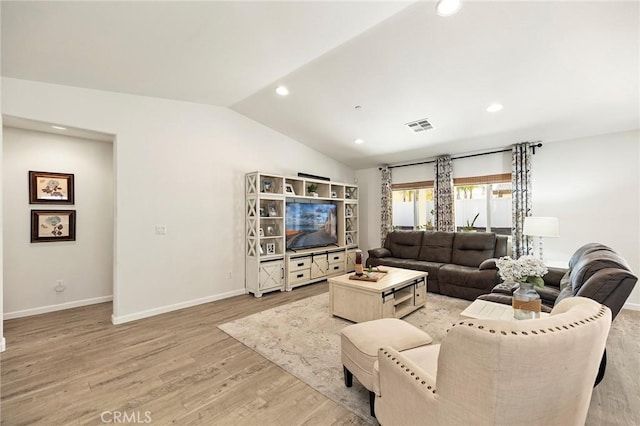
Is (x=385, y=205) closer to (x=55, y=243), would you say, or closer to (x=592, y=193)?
(x=592, y=193)

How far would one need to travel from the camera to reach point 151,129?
3652mm

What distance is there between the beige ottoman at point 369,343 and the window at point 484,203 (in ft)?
12.9

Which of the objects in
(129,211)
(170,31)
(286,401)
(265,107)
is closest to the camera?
(286,401)

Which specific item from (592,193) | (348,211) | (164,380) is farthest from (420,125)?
(164,380)

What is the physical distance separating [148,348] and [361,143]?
14.5ft

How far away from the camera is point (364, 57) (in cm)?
290

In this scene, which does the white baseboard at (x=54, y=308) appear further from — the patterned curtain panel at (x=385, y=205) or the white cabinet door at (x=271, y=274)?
the patterned curtain panel at (x=385, y=205)

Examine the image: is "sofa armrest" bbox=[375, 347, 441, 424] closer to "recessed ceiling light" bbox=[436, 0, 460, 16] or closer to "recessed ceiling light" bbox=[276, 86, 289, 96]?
"recessed ceiling light" bbox=[436, 0, 460, 16]

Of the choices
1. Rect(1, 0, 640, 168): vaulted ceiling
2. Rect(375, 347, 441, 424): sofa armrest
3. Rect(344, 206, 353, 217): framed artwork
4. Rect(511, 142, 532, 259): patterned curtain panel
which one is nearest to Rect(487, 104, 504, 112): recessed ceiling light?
Rect(1, 0, 640, 168): vaulted ceiling

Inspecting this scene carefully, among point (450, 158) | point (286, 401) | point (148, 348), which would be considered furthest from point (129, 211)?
point (450, 158)

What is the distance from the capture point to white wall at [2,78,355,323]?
3217 millimetres

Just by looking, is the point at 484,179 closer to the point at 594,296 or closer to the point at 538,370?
the point at 594,296

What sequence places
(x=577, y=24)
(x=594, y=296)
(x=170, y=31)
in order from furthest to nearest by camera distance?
(x=170, y=31)
(x=577, y=24)
(x=594, y=296)

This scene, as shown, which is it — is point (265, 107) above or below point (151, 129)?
above
